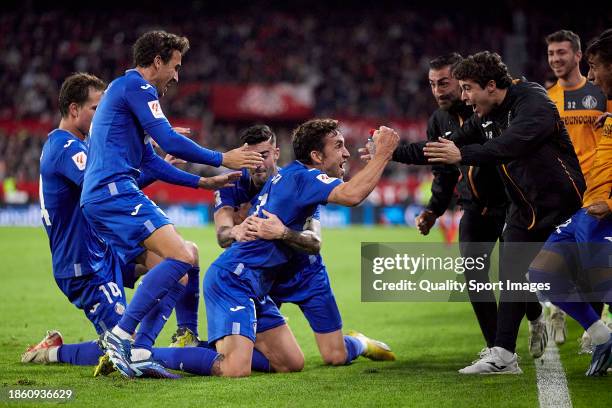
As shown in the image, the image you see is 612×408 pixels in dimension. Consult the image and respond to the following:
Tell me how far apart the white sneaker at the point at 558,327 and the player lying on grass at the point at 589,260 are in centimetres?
159

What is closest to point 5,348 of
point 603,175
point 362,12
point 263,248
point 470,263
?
point 263,248

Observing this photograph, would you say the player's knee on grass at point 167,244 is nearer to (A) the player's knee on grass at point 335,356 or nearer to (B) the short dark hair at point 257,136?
(B) the short dark hair at point 257,136

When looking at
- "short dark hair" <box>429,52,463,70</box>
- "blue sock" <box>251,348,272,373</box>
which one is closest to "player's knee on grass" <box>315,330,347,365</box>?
"blue sock" <box>251,348,272,373</box>

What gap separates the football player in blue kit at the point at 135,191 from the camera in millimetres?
5965

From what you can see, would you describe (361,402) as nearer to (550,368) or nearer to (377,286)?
(550,368)

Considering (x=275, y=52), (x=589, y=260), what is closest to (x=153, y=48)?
(x=589, y=260)

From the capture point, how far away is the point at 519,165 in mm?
6258

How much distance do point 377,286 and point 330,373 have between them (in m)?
1.41

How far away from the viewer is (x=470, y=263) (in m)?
7.24

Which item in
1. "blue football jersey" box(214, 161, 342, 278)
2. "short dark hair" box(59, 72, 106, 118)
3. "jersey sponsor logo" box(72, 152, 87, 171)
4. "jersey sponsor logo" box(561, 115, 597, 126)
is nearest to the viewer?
"blue football jersey" box(214, 161, 342, 278)

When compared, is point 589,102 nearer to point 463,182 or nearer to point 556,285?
point 463,182

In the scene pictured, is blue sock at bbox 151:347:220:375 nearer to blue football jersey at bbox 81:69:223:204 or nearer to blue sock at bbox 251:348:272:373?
blue sock at bbox 251:348:272:373

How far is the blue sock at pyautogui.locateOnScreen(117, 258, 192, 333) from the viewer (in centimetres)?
591

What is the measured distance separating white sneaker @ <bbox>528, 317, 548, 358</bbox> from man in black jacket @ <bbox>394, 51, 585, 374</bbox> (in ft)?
1.85
